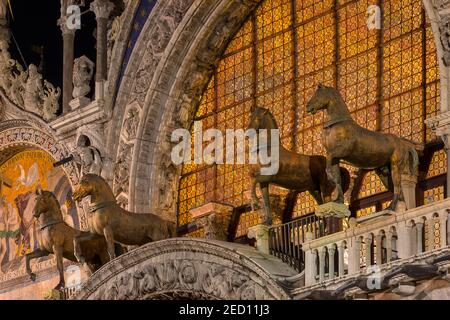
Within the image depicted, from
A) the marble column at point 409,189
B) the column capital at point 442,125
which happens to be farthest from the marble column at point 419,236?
the column capital at point 442,125

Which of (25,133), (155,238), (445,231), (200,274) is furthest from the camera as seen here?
(25,133)

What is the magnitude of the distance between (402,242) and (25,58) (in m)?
12.7

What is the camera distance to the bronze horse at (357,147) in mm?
21578

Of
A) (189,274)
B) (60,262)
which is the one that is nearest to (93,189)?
(60,262)

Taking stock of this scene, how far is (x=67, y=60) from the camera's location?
2883 centimetres

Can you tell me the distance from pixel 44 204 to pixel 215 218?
2.70 meters

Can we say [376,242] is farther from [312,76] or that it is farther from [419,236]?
[312,76]

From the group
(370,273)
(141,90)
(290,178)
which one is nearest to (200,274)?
(290,178)

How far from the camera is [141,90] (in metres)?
27.4

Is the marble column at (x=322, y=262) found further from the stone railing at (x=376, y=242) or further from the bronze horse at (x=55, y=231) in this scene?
the bronze horse at (x=55, y=231)

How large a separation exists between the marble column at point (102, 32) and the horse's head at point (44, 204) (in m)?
2.50

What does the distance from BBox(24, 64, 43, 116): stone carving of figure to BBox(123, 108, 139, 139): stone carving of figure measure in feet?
8.13

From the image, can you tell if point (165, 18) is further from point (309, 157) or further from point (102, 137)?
point (309, 157)

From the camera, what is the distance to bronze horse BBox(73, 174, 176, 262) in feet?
81.6
